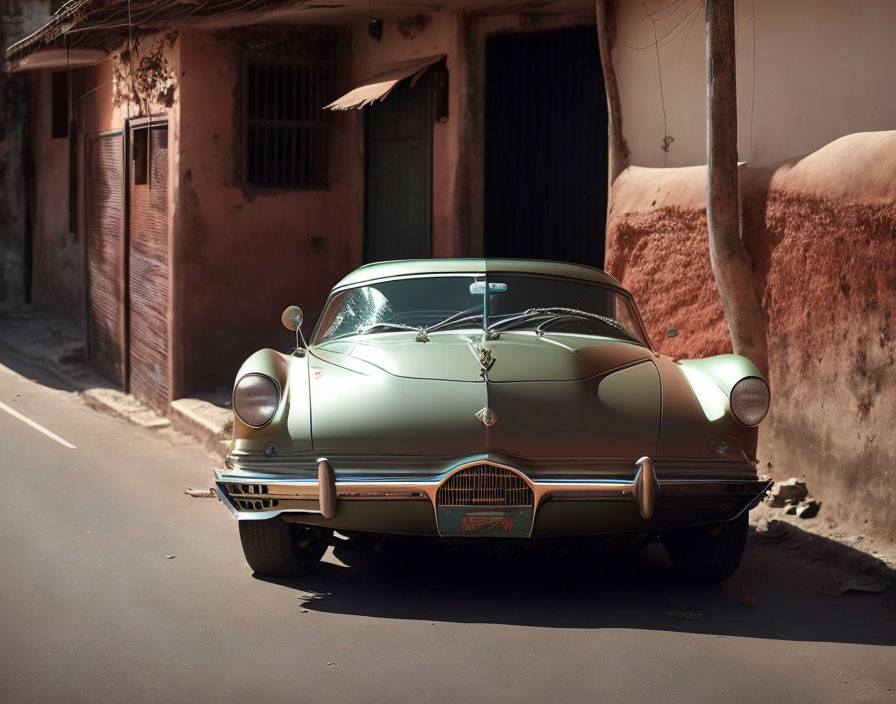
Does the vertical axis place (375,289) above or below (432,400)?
above

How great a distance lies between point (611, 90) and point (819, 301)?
2.80 m

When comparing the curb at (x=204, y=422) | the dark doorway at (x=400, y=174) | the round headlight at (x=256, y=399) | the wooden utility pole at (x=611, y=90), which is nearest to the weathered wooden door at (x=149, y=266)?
the curb at (x=204, y=422)

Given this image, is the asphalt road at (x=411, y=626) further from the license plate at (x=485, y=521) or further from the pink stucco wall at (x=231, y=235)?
the pink stucco wall at (x=231, y=235)

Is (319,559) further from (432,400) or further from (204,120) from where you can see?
(204,120)

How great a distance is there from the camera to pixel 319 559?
5.94 metres

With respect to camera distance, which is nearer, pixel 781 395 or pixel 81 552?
pixel 81 552

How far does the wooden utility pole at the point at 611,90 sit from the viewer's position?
9016 mm

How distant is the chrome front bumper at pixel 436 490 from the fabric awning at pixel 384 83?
18.1ft

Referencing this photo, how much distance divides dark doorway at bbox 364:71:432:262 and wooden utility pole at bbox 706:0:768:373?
12.9ft

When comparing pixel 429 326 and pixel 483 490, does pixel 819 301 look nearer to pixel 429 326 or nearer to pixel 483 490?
pixel 429 326

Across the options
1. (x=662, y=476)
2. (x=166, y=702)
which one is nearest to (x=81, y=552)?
(x=166, y=702)

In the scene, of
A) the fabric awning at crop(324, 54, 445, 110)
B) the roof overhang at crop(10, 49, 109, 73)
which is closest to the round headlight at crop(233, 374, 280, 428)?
the fabric awning at crop(324, 54, 445, 110)

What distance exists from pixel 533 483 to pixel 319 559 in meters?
1.33

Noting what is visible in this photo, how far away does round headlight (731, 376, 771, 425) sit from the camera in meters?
5.47
